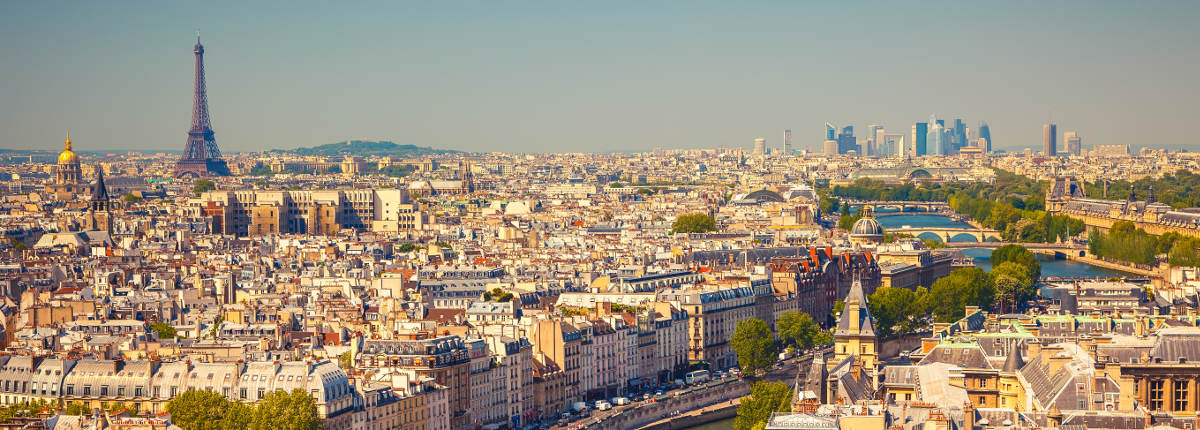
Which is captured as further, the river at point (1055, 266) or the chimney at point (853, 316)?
the river at point (1055, 266)

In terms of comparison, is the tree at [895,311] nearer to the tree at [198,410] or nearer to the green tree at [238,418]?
the tree at [198,410]

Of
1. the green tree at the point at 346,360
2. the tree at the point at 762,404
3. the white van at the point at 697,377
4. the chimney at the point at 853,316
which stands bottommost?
the white van at the point at 697,377

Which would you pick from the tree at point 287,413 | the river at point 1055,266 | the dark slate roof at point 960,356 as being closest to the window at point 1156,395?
the dark slate roof at point 960,356

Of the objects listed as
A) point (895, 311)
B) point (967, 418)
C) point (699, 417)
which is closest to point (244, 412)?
point (967, 418)

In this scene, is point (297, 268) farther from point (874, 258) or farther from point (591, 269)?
point (874, 258)

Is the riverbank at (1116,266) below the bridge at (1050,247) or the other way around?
below

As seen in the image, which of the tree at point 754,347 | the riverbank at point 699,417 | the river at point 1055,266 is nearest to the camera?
the riverbank at point 699,417

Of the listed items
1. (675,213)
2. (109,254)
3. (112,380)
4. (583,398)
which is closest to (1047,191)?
(675,213)

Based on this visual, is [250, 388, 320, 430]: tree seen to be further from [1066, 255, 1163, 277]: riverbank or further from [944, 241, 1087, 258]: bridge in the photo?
[944, 241, 1087, 258]: bridge
